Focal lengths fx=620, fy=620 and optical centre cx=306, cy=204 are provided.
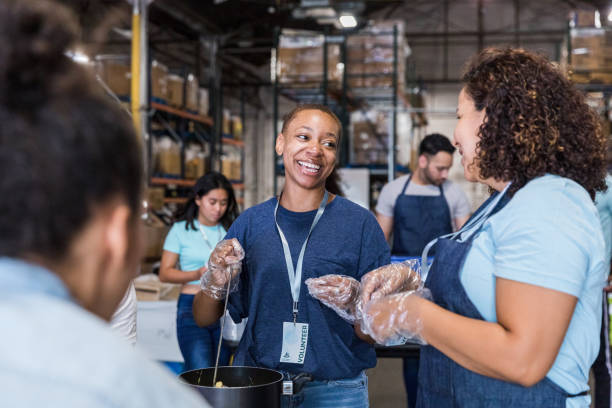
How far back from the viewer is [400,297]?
1313 millimetres

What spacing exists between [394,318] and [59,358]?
88 cm

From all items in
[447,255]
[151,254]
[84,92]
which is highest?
[84,92]

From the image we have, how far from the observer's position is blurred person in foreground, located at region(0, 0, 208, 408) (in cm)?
51

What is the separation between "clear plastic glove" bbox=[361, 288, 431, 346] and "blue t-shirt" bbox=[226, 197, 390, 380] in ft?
1.17

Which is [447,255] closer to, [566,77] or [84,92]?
[566,77]

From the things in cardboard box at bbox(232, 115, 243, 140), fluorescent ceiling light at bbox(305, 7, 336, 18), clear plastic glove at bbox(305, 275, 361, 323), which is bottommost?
clear plastic glove at bbox(305, 275, 361, 323)

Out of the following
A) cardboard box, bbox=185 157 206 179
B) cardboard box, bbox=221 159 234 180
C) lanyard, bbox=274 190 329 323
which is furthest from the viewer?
cardboard box, bbox=221 159 234 180

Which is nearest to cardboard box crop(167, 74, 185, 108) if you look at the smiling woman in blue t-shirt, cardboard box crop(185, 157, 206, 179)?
cardboard box crop(185, 157, 206, 179)

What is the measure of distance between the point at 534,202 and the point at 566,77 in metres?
0.31

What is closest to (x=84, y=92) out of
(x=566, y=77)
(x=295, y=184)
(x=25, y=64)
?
(x=25, y=64)

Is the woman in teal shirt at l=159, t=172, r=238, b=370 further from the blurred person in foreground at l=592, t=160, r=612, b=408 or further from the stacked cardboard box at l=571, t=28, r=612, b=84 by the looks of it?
the stacked cardboard box at l=571, t=28, r=612, b=84

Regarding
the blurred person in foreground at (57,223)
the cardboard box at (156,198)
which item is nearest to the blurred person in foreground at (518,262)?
the blurred person in foreground at (57,223)

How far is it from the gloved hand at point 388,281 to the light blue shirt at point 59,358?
92 cm

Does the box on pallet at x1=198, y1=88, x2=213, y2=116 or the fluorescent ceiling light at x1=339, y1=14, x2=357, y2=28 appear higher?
the fluorescent ceiling light at x1=339, y1=14, x2=357, y2=28
